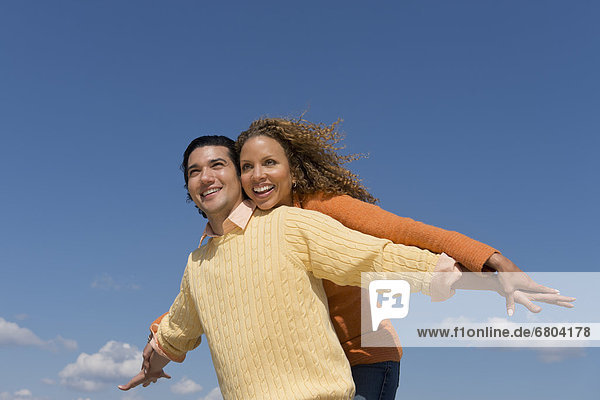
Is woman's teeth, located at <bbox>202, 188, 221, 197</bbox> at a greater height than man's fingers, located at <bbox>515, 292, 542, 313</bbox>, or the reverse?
woman's teeth, located at <bbox>202, 188, 221, 197</bbox>

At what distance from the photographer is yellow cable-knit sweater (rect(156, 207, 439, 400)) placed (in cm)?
346

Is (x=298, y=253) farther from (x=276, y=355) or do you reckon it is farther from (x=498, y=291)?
(x=498, y=291)

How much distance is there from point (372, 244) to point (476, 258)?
22.7 inches

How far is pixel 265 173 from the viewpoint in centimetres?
382

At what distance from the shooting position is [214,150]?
4078mm

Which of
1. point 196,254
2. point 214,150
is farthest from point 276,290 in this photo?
point 214,150

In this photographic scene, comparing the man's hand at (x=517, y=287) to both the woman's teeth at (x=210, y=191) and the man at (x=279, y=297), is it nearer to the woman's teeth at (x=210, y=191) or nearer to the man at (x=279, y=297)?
the man at (x=279, y=297)

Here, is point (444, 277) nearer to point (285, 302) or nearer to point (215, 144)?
point (285, 302)

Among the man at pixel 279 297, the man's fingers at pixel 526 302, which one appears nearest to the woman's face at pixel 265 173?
the man at pixel 279 297

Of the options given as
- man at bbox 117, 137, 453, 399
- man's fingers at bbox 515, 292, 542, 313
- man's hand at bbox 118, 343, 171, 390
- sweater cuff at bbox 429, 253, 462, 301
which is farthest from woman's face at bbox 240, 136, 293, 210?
man's hand at bbox 118, 343, 171, 390

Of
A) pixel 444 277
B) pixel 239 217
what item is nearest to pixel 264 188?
pixel 239 217

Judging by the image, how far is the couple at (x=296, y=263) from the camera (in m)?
3.30

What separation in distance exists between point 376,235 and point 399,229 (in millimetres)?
150

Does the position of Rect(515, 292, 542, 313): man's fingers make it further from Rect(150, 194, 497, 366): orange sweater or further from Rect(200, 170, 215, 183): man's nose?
Rect(200, 170, 215, 183): man's nose
